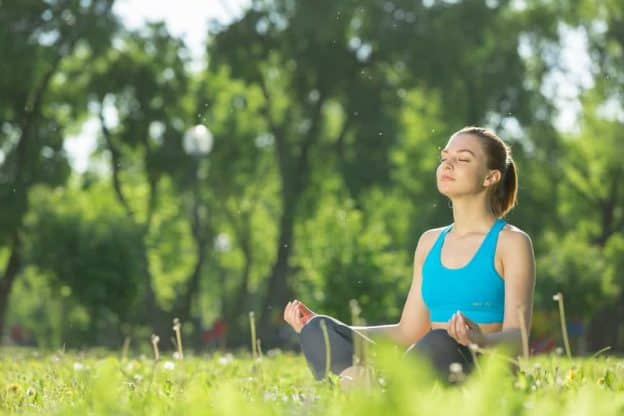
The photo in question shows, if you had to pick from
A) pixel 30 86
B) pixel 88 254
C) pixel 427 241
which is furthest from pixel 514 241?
pixel 30 86

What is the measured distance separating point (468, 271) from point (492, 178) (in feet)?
1.44

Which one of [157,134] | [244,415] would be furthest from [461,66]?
[244,415]

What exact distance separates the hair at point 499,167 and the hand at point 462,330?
0.97 metres

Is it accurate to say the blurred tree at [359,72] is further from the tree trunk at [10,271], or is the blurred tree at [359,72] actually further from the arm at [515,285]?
the arm at [515,285]

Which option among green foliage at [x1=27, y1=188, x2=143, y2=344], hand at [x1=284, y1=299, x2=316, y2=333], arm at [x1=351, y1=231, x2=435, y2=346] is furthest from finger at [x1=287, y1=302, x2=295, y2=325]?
green foliage at [x1=27, y1=188, x2=143, y2=344]

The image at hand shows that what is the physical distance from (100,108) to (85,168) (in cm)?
1055

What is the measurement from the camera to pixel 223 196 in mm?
33438

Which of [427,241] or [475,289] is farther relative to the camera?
[427,241]

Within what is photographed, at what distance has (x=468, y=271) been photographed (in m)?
4.33

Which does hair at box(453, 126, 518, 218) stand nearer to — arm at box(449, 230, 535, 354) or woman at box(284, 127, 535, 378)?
woman at box(284, 127, 535, 378)

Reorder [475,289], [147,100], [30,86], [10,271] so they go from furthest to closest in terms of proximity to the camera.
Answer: [147,100] < [10,271] < [30,86] < [475,289]

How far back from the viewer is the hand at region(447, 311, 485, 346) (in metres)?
3.54

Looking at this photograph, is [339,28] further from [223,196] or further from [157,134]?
[223,196]

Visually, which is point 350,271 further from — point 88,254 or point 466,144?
point 466,144
